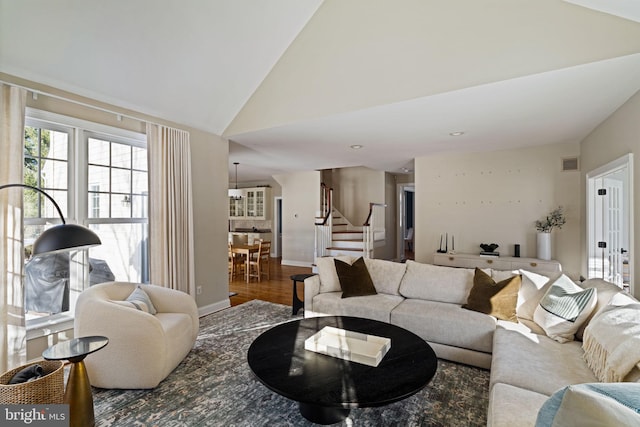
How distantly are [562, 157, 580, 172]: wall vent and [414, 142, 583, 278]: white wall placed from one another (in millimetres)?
64

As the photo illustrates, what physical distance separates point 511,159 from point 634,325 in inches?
163

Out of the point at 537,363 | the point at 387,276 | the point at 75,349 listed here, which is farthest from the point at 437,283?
the point at 75,349

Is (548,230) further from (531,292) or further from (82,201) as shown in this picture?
(82,201)

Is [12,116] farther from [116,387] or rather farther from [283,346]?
[283,346]

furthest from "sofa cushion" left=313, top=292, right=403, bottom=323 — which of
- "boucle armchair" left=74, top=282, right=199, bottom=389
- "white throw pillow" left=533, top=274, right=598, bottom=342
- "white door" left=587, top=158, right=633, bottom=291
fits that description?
"white door" left=587, top=158, right=633, bottom=291

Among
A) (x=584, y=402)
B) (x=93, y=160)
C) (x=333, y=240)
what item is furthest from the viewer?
(x=333, y=240)

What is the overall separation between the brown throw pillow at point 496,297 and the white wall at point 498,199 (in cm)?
266

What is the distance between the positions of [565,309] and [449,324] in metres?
0.92

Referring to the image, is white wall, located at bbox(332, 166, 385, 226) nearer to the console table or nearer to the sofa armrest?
the console table

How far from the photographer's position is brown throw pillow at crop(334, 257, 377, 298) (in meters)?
3.61

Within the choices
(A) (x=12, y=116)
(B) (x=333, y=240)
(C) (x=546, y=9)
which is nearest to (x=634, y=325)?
(C) (x=546, y=9)

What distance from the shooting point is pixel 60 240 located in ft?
6.15

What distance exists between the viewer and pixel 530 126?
3.87 m

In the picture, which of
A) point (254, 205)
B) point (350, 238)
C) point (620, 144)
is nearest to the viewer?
point (620, 144)
